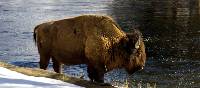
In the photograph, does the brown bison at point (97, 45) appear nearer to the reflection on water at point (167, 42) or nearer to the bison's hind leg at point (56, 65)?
the bison's hind leg at point (56, 65)

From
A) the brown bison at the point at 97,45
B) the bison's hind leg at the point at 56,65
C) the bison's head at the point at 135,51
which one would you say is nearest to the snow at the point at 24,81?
the brown bison at the point at 97,45

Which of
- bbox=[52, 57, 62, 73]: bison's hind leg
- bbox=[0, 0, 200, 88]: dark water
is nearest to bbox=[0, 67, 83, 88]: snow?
bbox=[52, 57, 62, 73]: bison's hind leg

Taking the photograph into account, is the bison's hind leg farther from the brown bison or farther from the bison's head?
the bison's head

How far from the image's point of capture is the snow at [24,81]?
23.9ft

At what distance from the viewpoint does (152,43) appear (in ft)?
78.9

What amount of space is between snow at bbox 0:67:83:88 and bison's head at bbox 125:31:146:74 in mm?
2001

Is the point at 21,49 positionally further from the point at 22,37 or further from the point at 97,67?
the point at 97,67

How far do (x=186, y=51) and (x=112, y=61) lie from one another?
11.8 metres

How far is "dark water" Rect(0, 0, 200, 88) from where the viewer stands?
15.5 metres

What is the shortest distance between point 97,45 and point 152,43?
14.7 meters

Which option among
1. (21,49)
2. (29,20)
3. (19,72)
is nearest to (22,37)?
(21,49)

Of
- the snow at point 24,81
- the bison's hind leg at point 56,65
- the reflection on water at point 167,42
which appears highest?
the snow at point 24,81

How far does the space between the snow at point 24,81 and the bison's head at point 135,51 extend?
200cm

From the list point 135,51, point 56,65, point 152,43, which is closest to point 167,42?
point 152,43
